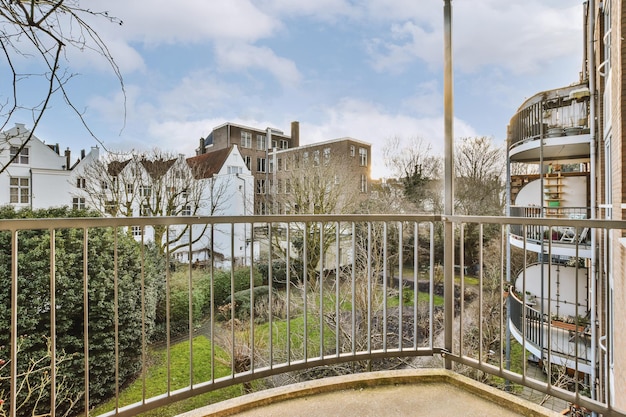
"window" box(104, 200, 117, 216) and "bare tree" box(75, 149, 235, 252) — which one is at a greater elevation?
"bare tree" box(75, 149, 235, 252)

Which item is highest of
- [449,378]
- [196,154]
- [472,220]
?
[196,154]

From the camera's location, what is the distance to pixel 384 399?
1732 millimetres

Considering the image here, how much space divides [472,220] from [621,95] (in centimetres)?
259

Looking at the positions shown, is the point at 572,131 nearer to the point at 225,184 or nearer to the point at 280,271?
the point at 280,271

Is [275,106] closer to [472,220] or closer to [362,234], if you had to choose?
[362,234]

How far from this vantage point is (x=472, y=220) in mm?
1803

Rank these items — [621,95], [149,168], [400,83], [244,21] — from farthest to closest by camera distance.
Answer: [149,168] → [400,83] → [244,21] → [621,95]

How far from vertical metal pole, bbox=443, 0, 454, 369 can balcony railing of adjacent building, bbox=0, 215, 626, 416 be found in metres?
0.01

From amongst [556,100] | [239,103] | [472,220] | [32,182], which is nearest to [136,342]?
[32,182]

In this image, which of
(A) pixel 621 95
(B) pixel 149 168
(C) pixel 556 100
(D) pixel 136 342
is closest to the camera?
(A) pixel 621 95

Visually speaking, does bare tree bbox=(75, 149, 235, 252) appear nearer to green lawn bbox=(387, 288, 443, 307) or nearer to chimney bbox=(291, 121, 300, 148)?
chimney bbox=(291, 121, 300, 148)

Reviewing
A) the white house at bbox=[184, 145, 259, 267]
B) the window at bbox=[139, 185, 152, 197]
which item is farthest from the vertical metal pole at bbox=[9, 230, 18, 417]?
the white house at bbox=[184, 145, 259, 267]

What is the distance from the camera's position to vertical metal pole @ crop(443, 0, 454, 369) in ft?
6.57

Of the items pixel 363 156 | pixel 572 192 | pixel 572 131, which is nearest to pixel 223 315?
pixel 363 156
